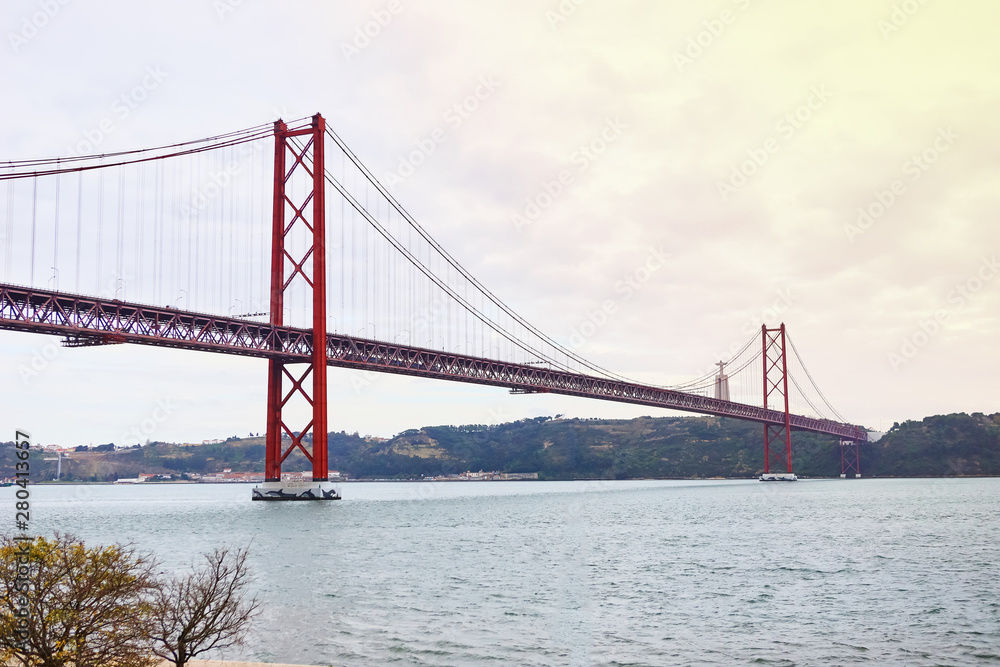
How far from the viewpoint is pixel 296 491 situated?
185 feet

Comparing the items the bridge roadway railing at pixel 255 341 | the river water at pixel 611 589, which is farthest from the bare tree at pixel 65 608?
the bridge roadway railing at pixel 255 341

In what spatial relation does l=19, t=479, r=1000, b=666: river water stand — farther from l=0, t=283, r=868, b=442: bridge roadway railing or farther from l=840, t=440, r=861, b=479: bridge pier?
l=840, t=440, r=861, b=479: bridge pier

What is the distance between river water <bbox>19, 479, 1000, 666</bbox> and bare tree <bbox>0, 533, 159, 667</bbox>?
505cm

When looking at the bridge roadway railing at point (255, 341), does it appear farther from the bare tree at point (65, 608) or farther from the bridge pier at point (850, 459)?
the bridge pier at point (850, 459)

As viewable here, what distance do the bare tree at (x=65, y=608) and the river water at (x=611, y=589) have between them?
505cm

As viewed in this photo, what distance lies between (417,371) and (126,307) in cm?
2204

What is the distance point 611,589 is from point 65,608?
15.6 meters

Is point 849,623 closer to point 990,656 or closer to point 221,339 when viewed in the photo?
point 990,656

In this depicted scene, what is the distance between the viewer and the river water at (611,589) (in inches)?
653

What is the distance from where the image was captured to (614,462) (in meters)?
166

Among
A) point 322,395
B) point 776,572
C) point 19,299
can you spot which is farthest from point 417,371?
point 776,572

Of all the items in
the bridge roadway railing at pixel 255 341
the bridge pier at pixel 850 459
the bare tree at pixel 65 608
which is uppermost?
the bridge roadway railing at pixel 255 341

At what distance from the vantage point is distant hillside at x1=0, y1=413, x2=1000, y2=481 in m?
148

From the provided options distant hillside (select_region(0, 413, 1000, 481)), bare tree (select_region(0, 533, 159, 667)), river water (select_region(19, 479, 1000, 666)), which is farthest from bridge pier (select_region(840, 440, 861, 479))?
bare tree (select_region(0, 533, 159, 667))
